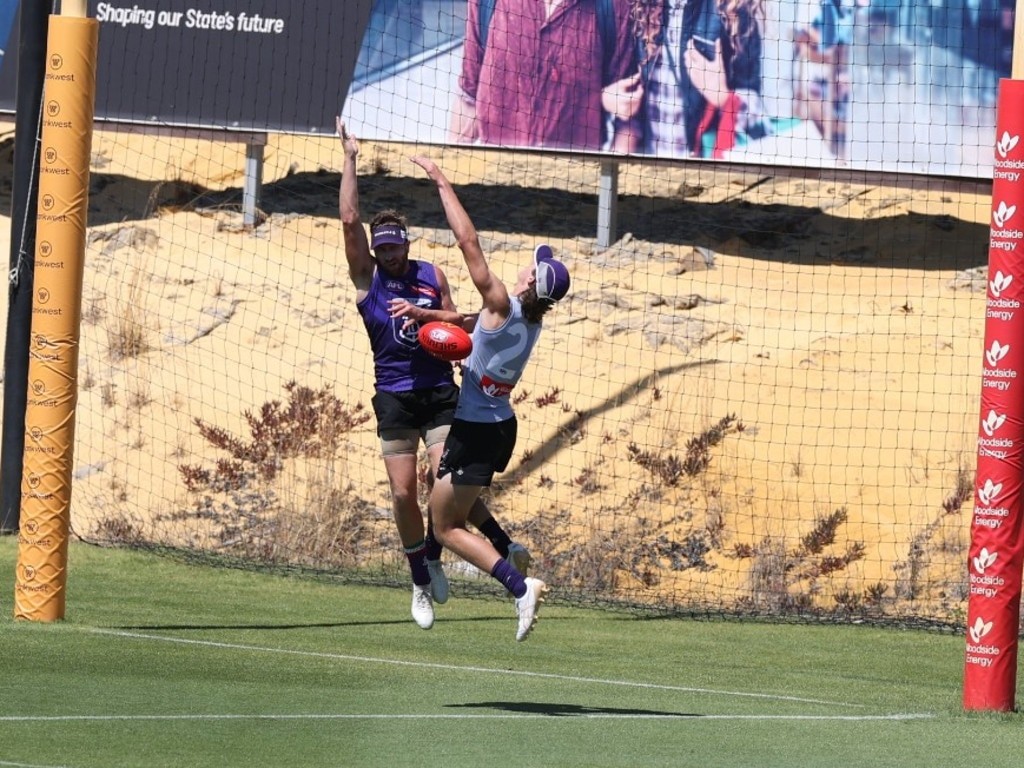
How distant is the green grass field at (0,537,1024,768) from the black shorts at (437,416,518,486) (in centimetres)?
110

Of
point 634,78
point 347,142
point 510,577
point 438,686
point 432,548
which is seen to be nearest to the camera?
point 510,577

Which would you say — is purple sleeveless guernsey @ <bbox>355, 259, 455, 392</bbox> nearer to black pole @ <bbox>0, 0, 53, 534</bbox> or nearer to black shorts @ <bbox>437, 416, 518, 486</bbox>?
black shorts @ <bbox>437, 416, 518, 486</bbox>

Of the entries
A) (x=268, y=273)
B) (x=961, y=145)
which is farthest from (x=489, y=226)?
(x=961, y=145)

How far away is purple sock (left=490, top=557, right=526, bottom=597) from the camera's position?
370 inches

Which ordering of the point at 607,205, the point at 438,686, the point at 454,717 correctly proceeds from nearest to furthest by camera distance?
the point at 454,717 < the point at 438,686 < the point at 607,205

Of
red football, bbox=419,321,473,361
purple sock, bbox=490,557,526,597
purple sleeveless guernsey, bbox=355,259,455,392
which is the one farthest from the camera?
purple sleeveless guernsey, bbox=355,259,455,392

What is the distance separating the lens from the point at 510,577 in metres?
9.41

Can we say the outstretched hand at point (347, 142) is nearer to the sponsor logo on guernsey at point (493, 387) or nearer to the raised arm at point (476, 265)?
the raised arm at point (476, 265)

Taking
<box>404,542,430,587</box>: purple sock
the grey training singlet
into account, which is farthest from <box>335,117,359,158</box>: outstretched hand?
<box>404,542,430,587</box>: purple sock

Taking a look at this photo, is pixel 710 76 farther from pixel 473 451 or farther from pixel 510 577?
pixel 510 577

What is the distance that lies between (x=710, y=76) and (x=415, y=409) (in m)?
11.3

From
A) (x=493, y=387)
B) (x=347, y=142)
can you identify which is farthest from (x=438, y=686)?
(x=347, y=142)

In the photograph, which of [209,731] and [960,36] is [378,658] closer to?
[209,731]

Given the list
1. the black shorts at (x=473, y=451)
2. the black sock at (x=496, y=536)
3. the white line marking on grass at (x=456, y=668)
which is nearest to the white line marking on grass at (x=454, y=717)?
the white line marking on grass at (x=456, y=668)
